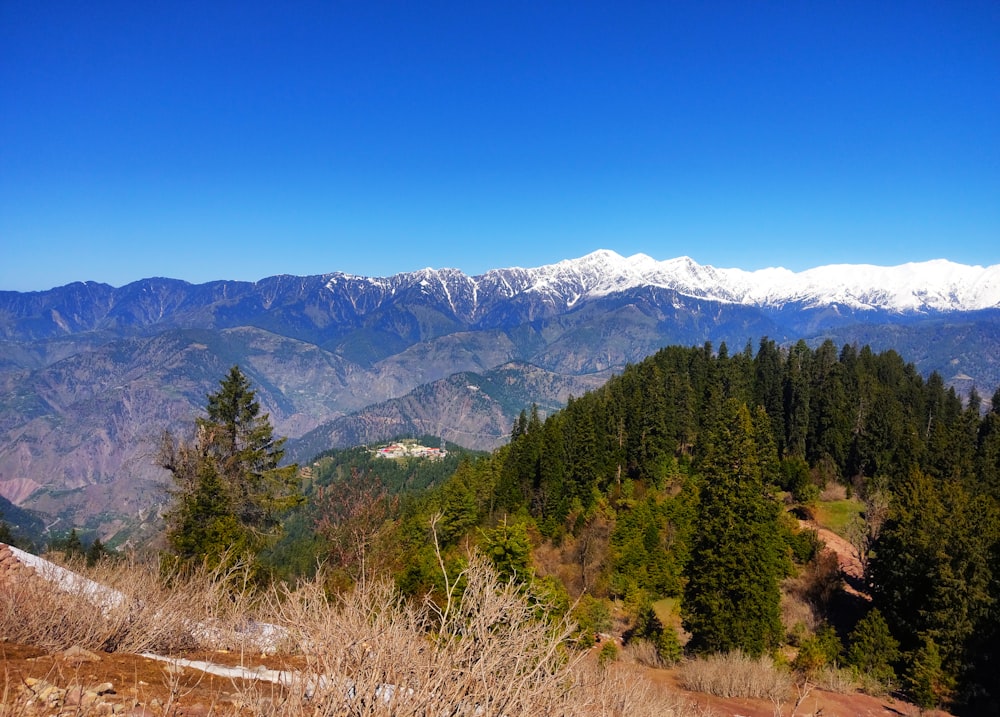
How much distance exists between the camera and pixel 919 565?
2430 cm

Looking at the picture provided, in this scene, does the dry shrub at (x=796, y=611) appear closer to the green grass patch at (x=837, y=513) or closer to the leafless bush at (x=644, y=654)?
the leafless bush at (x=644, y=654)

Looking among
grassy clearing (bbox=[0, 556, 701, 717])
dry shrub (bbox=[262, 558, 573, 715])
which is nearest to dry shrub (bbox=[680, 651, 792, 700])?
grassy clearing (bbox=[0, 556, 701, 717])

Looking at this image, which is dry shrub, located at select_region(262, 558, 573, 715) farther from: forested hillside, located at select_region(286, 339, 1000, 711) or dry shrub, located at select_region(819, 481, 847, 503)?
dry shrub, located at select_region(819, 481, 847, 503)

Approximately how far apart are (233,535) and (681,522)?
3116 cm

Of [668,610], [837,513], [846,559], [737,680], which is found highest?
[737,680]

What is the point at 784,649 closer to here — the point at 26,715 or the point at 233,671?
the point at 233,671

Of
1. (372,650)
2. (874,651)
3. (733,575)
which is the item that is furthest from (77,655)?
(874,651)

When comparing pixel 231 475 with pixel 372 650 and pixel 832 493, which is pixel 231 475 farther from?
pixel 832 493

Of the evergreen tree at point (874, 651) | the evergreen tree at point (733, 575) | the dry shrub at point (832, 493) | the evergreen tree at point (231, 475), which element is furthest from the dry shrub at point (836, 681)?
the dry shrub at point (832, 493)

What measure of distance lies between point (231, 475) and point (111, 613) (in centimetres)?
1665

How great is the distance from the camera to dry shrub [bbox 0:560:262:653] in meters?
7.52

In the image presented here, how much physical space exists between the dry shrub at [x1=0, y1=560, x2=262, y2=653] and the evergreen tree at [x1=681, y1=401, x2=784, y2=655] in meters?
20.5

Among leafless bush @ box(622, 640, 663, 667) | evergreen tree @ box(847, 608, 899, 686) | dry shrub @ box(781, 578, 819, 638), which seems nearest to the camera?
evergreen tree @ box(847, 608, 899, 686)

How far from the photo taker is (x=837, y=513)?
4678cm
